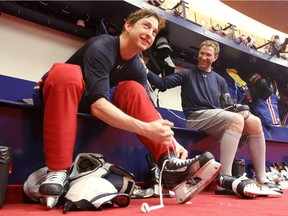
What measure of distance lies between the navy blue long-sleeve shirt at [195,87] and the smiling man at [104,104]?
680 mm

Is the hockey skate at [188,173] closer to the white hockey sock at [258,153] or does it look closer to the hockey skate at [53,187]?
the hockey skate at [53,187]

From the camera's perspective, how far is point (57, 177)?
812 millimetres

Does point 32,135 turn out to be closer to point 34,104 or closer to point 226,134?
point 34,104

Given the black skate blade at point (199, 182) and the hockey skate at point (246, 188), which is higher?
the black skate blade at point (199, 182)

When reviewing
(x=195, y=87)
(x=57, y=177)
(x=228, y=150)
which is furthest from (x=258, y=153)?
(x=57, y=177)

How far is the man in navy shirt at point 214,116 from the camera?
1.50 m

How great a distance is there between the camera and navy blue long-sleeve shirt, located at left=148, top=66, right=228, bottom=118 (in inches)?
70.7

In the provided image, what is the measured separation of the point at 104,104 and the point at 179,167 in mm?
321

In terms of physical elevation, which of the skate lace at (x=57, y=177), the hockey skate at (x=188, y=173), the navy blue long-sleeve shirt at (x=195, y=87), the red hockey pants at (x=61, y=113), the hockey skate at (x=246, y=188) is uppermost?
the navy blue long-sleeve shirt at (x=195, y=87)

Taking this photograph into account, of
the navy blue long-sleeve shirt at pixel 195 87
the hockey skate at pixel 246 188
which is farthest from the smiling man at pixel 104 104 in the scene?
the navy blue long-sleeve shirt at pixel 195 87

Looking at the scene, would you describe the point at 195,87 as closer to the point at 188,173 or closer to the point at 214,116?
the point at 214,116

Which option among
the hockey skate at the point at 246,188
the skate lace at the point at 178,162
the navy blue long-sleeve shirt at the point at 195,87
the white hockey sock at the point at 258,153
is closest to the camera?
the skate lace at the point at 178,162

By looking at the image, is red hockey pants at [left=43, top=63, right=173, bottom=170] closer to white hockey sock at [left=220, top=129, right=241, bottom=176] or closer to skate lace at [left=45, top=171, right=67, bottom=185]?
skate lace at [left=45, top=171, right=67, bottom=185]

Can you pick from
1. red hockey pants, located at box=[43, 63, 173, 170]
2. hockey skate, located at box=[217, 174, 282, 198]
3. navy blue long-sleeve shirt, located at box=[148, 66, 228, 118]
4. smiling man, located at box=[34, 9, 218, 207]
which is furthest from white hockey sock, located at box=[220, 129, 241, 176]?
red hockey pants, located at box=[43, 63, 173, 170]
